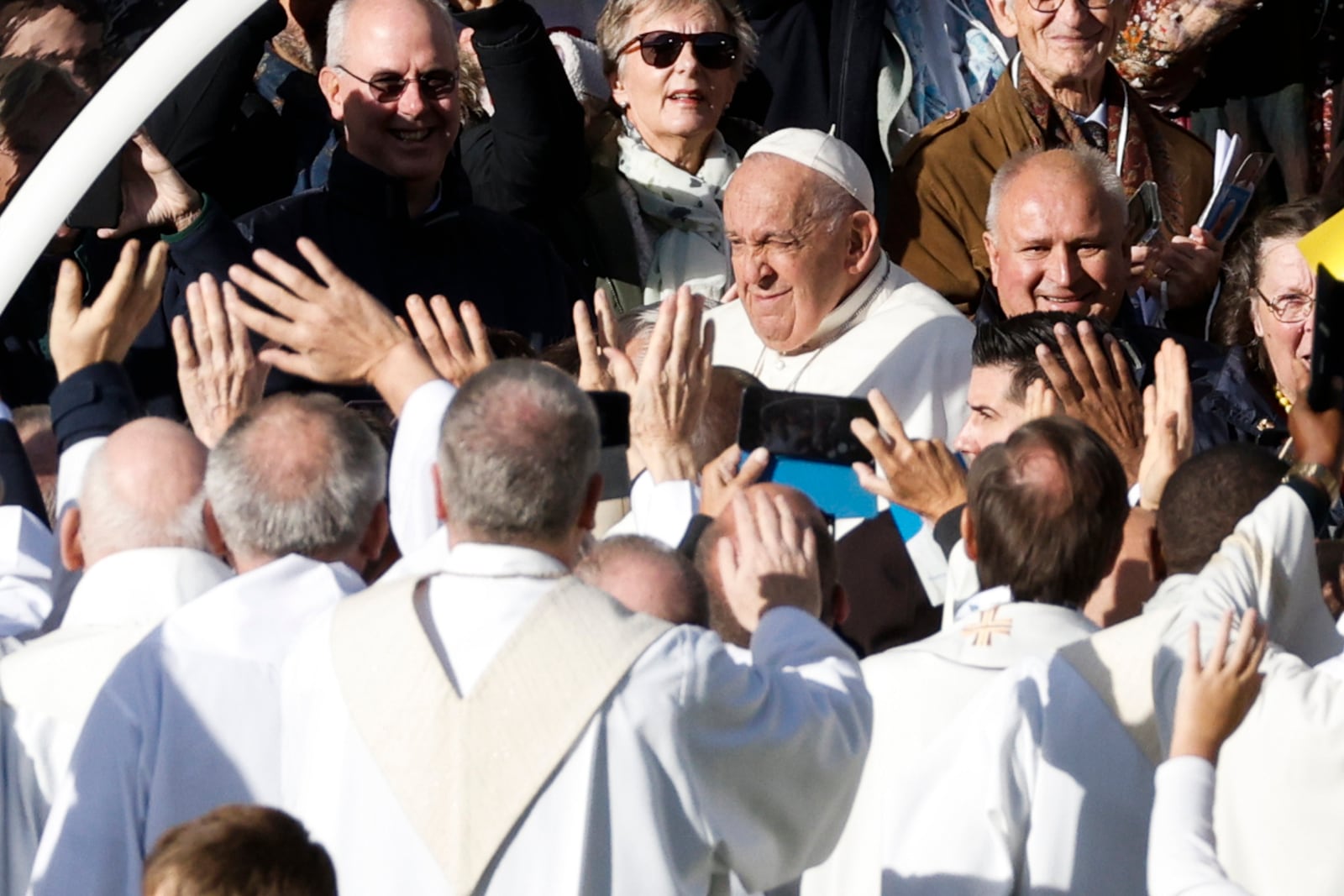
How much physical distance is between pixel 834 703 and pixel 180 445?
1381mm

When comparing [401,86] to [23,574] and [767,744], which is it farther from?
[767,744]

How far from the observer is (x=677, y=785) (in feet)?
12.7

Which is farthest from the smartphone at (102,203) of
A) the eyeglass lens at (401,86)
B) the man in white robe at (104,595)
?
the man in white robe at (104,595)

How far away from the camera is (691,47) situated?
7043 mm

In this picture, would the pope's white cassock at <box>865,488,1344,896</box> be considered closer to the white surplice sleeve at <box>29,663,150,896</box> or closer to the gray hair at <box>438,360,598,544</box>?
the gray hair at <box>438,360,598,544</box>

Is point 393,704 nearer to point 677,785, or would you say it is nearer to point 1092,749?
point 677,785

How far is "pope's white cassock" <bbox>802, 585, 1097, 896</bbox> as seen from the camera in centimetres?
449

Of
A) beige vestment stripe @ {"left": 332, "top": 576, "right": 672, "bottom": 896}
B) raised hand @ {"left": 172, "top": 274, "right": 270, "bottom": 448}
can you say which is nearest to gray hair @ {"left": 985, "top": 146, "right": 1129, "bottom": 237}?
raised hand @ {"left": 172, "top": 274, "right": 270, "bottom": 448}

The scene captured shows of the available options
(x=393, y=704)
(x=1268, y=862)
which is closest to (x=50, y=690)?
(x=393, y=704)

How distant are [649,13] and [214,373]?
2.22 m

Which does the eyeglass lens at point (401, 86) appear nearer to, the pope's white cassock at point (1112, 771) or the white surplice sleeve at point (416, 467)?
the white surplice sleeve at point (416, 467)

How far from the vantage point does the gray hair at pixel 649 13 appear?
7094 millimetres

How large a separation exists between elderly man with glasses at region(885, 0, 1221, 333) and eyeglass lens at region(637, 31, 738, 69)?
63 cm

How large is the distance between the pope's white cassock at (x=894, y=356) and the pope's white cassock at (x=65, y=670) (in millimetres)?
2379
